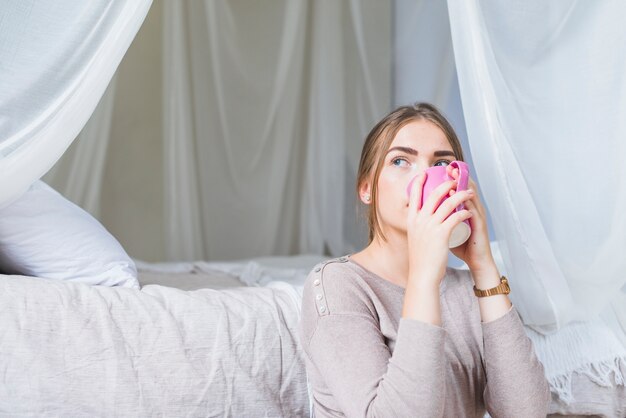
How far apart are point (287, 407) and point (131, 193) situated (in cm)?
261

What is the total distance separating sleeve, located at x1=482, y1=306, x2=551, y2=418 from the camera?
48.1 inches

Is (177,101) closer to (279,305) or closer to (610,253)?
(279,305)

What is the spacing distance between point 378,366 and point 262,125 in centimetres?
256

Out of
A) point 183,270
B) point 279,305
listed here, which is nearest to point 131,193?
point 183,270

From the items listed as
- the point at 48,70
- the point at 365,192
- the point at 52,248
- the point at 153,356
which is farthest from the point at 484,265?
the point at 52,248

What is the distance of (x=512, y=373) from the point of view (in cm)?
122

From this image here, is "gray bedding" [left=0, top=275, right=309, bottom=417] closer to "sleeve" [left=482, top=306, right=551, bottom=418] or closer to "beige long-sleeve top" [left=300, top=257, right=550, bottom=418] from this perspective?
"beige long-sleeve top" [left=300, top=257, right=550, bottom=418]

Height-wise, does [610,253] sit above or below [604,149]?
below

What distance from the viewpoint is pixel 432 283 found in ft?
3.58

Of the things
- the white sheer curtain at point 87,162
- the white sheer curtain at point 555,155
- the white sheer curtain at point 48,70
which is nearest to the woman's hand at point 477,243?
the white sheer curtain at point 555,155

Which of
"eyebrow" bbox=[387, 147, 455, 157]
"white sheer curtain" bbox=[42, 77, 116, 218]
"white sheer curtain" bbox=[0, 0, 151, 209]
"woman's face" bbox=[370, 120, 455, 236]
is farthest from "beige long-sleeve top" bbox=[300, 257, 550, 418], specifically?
"white sheer curtain" bbox=[42, 77, 116, 218]

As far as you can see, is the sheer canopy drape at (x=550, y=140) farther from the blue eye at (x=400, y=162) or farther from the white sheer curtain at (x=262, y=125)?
the white sheer curtain at (x=262, y=125)

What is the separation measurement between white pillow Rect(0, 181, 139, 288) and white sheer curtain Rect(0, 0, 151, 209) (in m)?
0.24

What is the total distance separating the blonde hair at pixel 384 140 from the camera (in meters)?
1.34
